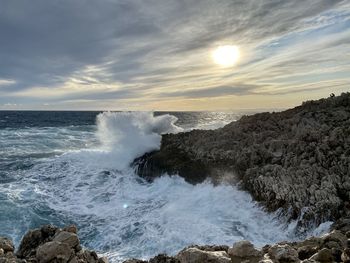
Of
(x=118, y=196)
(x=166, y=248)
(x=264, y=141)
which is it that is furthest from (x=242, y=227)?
(x=118, y=196)

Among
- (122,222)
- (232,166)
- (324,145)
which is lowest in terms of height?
(122,222)

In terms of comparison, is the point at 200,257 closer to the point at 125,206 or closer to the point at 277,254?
the point at 277,254

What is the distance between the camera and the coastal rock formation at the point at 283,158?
12914mm

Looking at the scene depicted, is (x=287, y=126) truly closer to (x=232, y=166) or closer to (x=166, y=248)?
(x=232, y=166)

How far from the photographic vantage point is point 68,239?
721 centimetres

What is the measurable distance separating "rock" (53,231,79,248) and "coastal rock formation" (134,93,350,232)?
27.0ft

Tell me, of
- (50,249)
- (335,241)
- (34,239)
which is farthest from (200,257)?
(34,239)

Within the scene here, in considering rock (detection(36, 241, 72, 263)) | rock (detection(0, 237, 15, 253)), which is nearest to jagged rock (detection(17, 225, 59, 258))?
rock (detection(0, 237, 15, 253))

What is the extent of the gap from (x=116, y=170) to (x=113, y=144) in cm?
590

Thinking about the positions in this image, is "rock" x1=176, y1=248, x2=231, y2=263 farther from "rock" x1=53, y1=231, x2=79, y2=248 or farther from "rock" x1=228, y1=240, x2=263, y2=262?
"rock" x1=53, y1=231, x2=79, y2=248

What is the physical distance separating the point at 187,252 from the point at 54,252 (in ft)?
8.27

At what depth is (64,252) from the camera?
682 cm

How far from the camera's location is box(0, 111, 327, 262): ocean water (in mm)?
12680

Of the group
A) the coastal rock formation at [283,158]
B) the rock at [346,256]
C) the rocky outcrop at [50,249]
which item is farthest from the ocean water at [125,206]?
the rock at [346,256]
